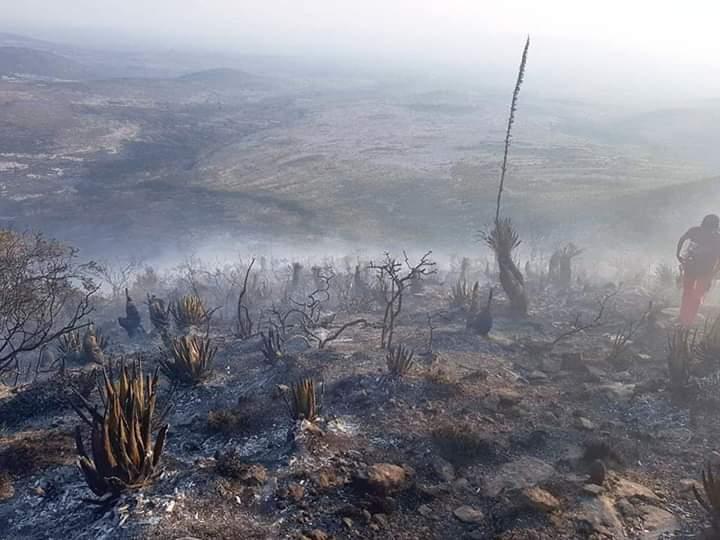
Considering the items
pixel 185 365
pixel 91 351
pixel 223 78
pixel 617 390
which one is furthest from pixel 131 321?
pixel 223 78

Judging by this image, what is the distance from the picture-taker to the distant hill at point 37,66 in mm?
73338

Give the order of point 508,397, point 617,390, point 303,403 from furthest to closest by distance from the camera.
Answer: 1. point 617,390
2. point 508,397
3. point 303,403

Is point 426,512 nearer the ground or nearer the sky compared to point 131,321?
nearer the sky

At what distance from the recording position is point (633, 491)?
543cm

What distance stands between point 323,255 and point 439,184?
11493 millimetres

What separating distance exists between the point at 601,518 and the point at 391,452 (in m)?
2.03

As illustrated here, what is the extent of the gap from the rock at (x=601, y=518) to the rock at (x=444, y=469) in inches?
47.1

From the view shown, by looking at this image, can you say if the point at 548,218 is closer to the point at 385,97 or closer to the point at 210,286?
the point at 210,286

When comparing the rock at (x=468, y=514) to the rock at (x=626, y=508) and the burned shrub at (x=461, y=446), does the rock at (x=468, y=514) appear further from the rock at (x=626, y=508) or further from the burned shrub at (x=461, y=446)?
the rock at (x=626, y=508)

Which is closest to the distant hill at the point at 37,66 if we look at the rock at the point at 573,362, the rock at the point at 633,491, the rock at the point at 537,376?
the rock at the point at 537,376

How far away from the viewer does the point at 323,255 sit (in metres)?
22.6

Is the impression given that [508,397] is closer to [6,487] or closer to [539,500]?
[539,500]

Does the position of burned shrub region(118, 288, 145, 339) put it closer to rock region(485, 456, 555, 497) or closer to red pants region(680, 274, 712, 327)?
rock region(485, 456, 555, 497)

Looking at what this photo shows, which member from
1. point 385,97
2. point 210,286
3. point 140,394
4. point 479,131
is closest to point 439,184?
point 210,286
